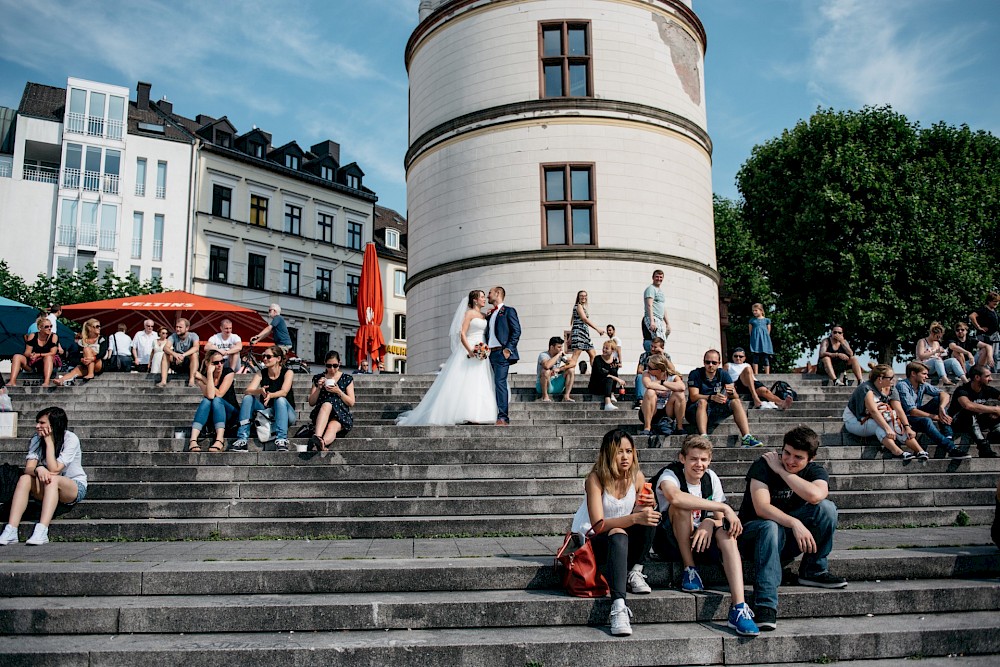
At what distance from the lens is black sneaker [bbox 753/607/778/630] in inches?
213

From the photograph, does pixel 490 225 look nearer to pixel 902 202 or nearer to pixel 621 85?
pixel 621 85

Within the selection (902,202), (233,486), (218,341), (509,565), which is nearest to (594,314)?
(218,341)

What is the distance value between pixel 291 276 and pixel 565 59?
31.2 m

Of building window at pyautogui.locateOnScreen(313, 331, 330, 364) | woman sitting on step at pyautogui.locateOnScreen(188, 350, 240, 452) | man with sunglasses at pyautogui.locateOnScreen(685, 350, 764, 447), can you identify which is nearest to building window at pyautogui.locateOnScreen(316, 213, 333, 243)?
building window at pyautogui.locateOnScreen(313, 331, 330, 364)

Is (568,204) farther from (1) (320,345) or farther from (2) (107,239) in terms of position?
(1) (320,345)

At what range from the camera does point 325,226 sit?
5097 cm

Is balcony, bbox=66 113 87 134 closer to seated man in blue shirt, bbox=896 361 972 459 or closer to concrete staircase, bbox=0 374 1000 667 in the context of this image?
concrete staircase, bbox=0 374 1000 667

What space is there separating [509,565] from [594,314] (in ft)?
45.7

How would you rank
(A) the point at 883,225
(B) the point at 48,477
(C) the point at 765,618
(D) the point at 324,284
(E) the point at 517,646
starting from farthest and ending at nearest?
(D) the point at 324,284 → (A) the point at 883,225 → (B) the point at 48,477 → (C) the point at 765,618 → (E) the point at 517,646

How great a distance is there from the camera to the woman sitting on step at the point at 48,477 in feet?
25.3

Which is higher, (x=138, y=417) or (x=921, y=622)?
(x=138, y=417)

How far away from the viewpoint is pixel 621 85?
2081cm

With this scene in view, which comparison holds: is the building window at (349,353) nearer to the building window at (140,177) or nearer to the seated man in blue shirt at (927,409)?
the building window at (140,177)

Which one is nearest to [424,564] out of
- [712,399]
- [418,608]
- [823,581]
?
[418,608]
